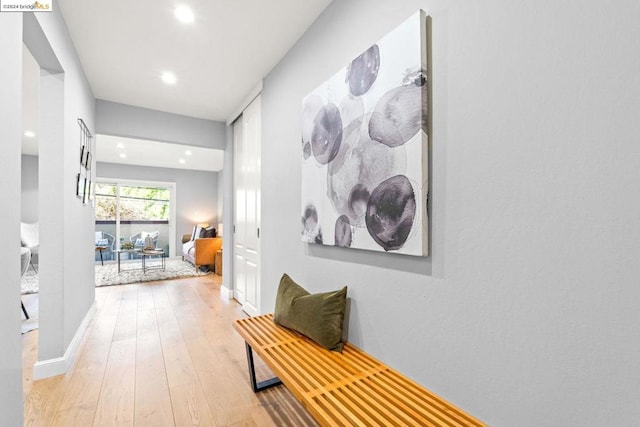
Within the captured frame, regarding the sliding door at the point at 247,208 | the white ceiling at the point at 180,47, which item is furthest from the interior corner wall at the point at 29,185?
the sliding door at the point at 247,208

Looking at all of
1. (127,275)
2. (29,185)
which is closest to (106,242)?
(29,185)

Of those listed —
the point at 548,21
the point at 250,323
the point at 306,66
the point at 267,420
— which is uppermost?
the point at 306,66

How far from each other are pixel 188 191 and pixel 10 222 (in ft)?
25.0

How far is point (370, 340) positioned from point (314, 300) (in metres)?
0.40

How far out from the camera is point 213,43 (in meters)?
2.39

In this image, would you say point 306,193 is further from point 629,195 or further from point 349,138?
point 629,195

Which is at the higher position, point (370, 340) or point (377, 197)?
point (377, 197)

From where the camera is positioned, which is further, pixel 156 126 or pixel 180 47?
pixel 156 126

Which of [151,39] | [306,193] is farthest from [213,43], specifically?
[306,193]

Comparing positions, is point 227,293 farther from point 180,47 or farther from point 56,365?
point 180,47

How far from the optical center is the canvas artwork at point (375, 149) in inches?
50.0

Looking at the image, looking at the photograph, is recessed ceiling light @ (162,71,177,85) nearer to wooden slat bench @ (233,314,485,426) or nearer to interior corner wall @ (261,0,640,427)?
interior corner wall @ (261,0,640,427)

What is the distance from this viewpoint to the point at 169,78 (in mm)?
2963

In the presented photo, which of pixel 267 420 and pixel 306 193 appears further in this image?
pixel 306 193
